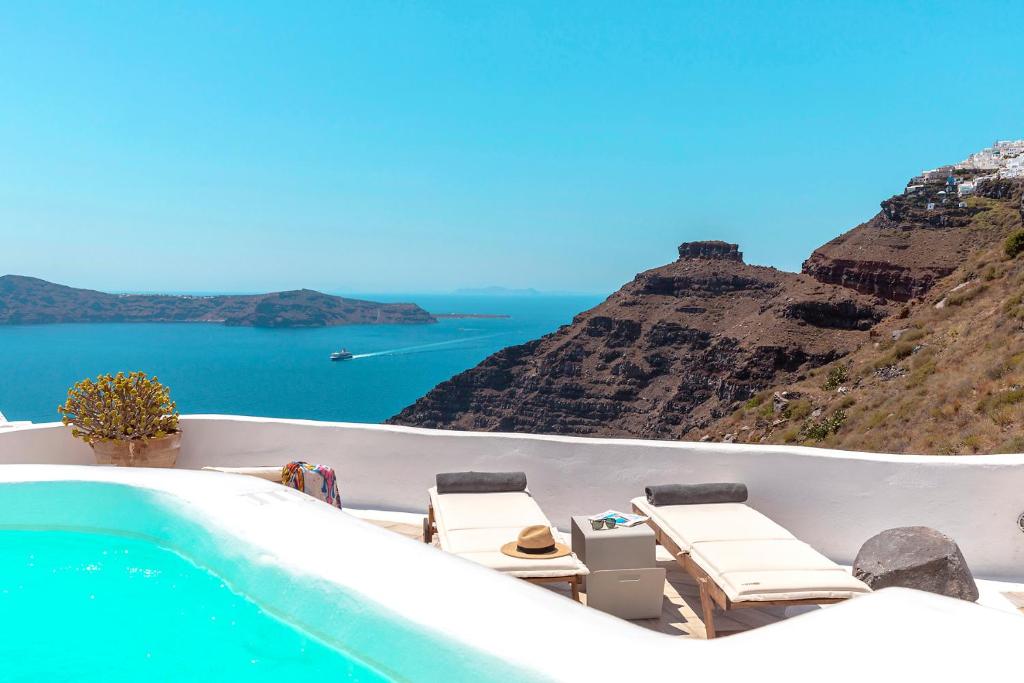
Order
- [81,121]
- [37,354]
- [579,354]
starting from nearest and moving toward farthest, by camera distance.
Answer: [81,121] → [579,354] → [37,354]

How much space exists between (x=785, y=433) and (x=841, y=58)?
41483mm

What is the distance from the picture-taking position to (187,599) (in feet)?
9.26

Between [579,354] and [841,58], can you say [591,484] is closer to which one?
[579,354]

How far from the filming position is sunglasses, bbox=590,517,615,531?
3.33 m

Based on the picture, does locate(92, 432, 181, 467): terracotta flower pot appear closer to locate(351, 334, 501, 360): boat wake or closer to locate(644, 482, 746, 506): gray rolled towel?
locate(644, 482, 746, 506): gray rolled towel

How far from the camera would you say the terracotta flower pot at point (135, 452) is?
4.55m

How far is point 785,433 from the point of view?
2061cm

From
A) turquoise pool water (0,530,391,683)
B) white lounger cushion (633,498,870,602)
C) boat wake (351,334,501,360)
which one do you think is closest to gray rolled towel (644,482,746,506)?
white lounger cushion (633,498,870,602)

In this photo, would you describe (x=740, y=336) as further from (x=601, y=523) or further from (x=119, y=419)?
(x=601, y=523)

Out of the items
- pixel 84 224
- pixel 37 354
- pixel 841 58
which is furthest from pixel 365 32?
pixel 37 354

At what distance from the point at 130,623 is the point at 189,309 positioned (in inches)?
5421

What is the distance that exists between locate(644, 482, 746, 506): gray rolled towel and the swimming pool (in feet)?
5.95

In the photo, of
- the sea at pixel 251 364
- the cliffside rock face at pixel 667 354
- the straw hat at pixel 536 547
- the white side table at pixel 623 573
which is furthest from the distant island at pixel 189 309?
the white side table at pixel 623 573

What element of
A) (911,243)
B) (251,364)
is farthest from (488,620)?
(251,364)
